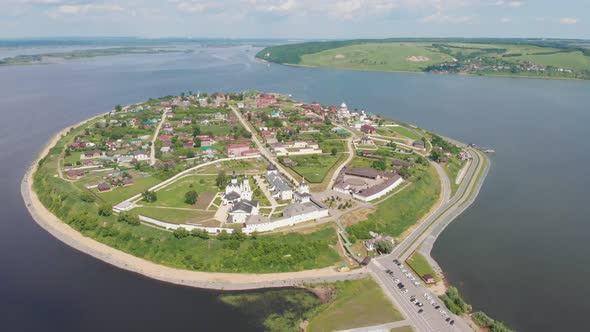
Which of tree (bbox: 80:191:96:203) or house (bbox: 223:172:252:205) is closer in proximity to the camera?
house (bbox: 223:172:252:205)

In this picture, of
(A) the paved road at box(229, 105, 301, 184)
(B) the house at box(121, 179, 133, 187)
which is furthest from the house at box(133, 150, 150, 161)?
(A) the paved road at box(229, 105, 301, 184)

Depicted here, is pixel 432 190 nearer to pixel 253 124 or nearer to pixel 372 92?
pixel 253 124

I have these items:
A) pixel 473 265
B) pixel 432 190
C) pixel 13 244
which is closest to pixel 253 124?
pixel 432 190

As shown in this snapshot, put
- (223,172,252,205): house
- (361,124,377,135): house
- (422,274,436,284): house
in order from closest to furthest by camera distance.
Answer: (422,274,436,284): house → (223,172,252,205): house → (361,124,377,135): house

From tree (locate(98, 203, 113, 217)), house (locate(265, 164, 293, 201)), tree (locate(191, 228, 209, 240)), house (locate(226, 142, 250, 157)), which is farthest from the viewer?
house (locate(226, 142, 250, 157))

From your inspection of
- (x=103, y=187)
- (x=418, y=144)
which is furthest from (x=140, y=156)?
(x=418, y=144)

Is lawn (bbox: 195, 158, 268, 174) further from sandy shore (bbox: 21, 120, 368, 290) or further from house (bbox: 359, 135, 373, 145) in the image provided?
house (bbox: 359, 135, 373, 145)

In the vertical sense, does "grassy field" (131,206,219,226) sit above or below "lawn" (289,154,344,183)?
below
